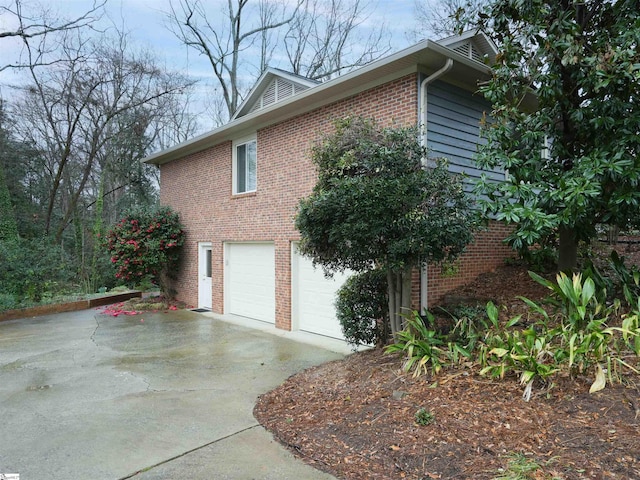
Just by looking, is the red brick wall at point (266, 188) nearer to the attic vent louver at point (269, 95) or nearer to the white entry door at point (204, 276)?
the white entry door at point (204, 276)

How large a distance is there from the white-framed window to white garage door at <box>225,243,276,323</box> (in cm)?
143

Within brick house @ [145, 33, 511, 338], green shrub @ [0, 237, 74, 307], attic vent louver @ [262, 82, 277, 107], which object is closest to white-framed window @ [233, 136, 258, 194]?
brick house @ [145, 33, 511, 338]

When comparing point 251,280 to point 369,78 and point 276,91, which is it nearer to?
point 276,91

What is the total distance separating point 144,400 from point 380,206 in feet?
11.7

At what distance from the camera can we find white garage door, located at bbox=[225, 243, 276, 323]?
9.65 metres

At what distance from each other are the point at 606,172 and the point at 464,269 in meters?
2.81

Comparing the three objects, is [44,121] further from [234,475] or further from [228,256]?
[234,475]

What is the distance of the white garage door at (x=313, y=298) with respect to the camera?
26.8 feet

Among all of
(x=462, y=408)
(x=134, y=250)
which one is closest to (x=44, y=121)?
(x=134, y=250)

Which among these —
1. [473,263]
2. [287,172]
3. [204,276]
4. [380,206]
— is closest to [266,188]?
[287,172]

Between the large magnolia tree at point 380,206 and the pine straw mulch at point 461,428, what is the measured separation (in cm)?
143

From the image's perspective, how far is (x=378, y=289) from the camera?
20.1 ft

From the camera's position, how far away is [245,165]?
34.3 ft

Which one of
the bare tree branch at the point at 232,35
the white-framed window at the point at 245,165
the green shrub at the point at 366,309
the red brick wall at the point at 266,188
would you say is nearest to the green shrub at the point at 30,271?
the red brick wall at the point at 266,188
